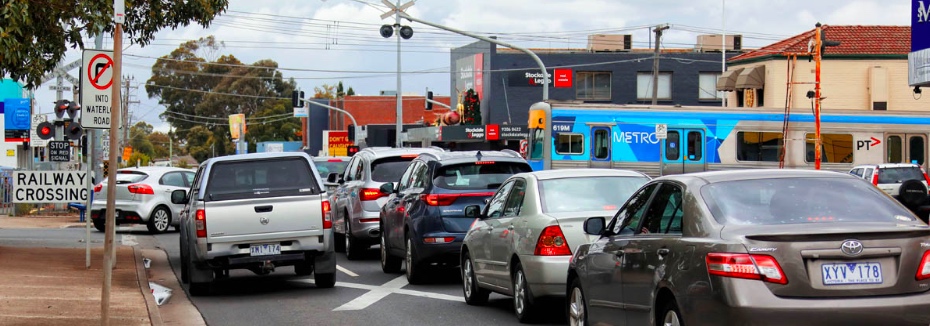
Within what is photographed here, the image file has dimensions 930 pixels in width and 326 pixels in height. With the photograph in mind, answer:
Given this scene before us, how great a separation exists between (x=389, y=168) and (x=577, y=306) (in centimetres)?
1010

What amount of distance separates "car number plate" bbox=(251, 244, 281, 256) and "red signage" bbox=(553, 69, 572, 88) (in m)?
45.0

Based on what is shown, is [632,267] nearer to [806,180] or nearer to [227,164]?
[806,180]

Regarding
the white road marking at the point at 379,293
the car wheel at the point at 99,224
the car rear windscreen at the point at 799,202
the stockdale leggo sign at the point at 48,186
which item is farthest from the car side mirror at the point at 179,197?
the car wheel at the point at 99,224

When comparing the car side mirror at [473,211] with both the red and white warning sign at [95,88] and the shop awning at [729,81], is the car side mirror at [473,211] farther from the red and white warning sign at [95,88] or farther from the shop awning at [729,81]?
the shop awning at [729,81]

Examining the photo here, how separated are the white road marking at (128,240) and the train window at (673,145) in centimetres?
1419

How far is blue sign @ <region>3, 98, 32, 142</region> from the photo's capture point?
46.7 m

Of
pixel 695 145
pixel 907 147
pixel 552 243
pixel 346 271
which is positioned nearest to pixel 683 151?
pixel 695 145

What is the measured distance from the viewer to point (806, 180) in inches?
299

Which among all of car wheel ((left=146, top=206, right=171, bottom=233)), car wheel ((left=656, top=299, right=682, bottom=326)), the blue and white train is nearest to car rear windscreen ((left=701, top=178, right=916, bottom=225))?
car wheel ((left=656, top=299, right=682, bottom=326))

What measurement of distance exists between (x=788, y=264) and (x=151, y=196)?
22.8 m

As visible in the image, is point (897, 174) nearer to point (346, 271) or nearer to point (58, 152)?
point (346, 271)

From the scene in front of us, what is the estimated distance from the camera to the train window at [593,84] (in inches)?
2394

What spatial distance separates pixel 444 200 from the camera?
14.6 m

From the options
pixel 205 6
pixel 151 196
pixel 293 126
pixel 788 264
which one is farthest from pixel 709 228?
pixel 293 126
